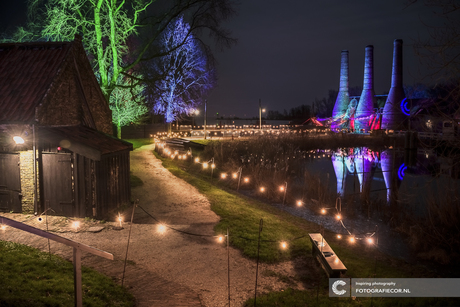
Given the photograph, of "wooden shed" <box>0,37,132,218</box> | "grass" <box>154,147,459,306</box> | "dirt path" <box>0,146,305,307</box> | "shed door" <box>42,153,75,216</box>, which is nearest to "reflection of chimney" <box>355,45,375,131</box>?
"grass" <box>154,147,459,306</box>

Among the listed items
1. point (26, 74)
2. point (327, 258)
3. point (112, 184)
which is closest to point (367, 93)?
point (112, 184)

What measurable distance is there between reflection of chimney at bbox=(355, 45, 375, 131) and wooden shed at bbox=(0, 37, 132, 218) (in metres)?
52.7

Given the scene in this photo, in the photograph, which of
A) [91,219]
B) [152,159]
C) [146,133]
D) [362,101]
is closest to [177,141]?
[152,159]

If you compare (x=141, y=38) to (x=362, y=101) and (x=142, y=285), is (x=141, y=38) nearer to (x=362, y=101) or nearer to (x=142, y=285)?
(x=142, y=285)

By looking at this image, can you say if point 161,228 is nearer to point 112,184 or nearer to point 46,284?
point 112,184

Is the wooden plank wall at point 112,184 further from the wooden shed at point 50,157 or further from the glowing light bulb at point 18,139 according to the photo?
the glowing light bulb at point 18,139

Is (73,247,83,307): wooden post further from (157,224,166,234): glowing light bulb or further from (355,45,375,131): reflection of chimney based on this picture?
(355,45,375,131): reflection of chimney

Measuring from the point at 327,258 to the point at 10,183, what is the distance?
965 cm

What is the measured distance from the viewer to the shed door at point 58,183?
10109 mm

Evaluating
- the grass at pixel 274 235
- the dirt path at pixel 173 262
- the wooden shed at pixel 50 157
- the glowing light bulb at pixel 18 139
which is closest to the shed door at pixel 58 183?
the wooden shed at pixel 50 157

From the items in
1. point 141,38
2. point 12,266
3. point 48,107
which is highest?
point 141,38

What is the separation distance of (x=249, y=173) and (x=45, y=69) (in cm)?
1081

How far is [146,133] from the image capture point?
40.5 m

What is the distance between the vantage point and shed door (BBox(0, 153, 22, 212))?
10234 mm
